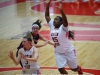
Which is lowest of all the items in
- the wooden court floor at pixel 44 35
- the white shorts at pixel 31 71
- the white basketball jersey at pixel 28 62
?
the wooden court floor at pixel 44 35

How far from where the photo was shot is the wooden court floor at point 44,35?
802 centimetres

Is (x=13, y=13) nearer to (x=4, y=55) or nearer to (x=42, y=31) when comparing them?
(x=42, y=31)

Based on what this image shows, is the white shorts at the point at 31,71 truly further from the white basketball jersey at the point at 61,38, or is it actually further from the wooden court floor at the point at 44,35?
the wooden court floor at the point at 44,35

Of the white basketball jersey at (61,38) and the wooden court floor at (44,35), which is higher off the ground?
the white basketball jersey at (61,38)

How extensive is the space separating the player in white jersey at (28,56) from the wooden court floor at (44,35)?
1670mm

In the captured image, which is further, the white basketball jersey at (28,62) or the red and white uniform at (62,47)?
the red and white uniform at (62,47)

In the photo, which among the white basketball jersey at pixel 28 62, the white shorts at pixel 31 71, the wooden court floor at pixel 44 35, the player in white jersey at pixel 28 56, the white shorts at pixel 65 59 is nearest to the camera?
the player in white jersey at pixel 28 56

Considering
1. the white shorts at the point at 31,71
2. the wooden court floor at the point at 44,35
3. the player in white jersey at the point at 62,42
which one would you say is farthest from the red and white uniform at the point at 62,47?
the wooden court floor at the point at 44,35

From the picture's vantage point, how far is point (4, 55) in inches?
364

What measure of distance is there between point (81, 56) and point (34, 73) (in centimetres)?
337

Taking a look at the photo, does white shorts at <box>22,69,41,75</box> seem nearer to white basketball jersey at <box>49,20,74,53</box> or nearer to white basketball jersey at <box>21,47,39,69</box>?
white basketball jersey at <box>21,47,39,69</box>

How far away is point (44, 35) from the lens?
11.6 metres

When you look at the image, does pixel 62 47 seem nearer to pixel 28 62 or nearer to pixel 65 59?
pixel 65 59

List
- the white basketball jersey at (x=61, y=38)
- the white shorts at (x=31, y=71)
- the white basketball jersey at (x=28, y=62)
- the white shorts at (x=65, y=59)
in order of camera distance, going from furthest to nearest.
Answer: the white shorts at (x=65, y=59) < the white basketball jersey at (x=61, y=38) < the white shorts at (x=31, y=71) < the white basketball jersey at (x=28, y=62)
